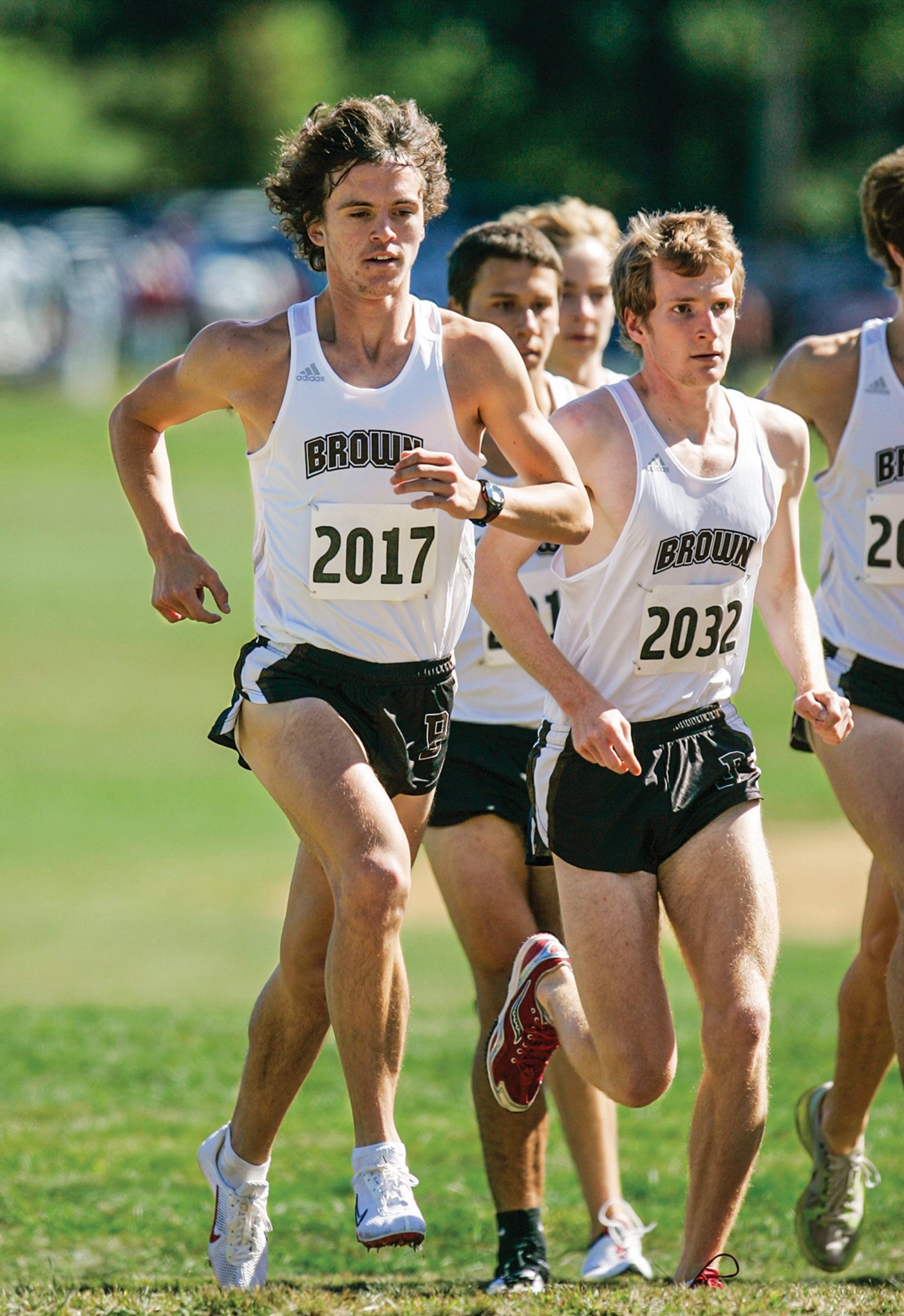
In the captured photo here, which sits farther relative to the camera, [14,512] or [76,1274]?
[14,512]

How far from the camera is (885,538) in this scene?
198 inches

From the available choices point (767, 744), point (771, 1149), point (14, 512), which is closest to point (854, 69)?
point (14, 512)

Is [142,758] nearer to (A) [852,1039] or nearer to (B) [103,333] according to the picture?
(A) [852,1039]

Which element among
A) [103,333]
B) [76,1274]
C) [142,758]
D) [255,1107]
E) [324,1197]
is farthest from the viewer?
[103,333]

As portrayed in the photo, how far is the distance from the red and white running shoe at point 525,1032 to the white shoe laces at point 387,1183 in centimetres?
80

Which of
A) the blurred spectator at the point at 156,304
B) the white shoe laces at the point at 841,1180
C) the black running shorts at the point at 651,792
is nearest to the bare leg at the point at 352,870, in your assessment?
the black running shorts at the point at 651,792

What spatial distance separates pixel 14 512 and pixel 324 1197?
85.6 feet

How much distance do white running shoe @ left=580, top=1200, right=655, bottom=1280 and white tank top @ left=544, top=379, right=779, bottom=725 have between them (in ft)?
5.79

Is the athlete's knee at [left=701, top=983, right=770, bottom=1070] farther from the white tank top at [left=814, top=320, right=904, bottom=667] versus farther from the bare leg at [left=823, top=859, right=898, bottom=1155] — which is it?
the white tank top at [left=814, top=320, right=904, bottom=667]

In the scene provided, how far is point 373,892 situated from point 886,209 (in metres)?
2.54

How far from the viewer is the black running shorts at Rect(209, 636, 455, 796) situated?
4457 mm

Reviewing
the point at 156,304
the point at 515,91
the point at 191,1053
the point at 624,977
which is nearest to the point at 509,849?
the point at 624,977

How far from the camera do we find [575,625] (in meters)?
4.59

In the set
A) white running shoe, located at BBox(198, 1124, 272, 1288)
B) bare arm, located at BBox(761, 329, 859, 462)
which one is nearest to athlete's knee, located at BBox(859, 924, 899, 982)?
bare arm, located at BBox(761, 329, 859, 462)
